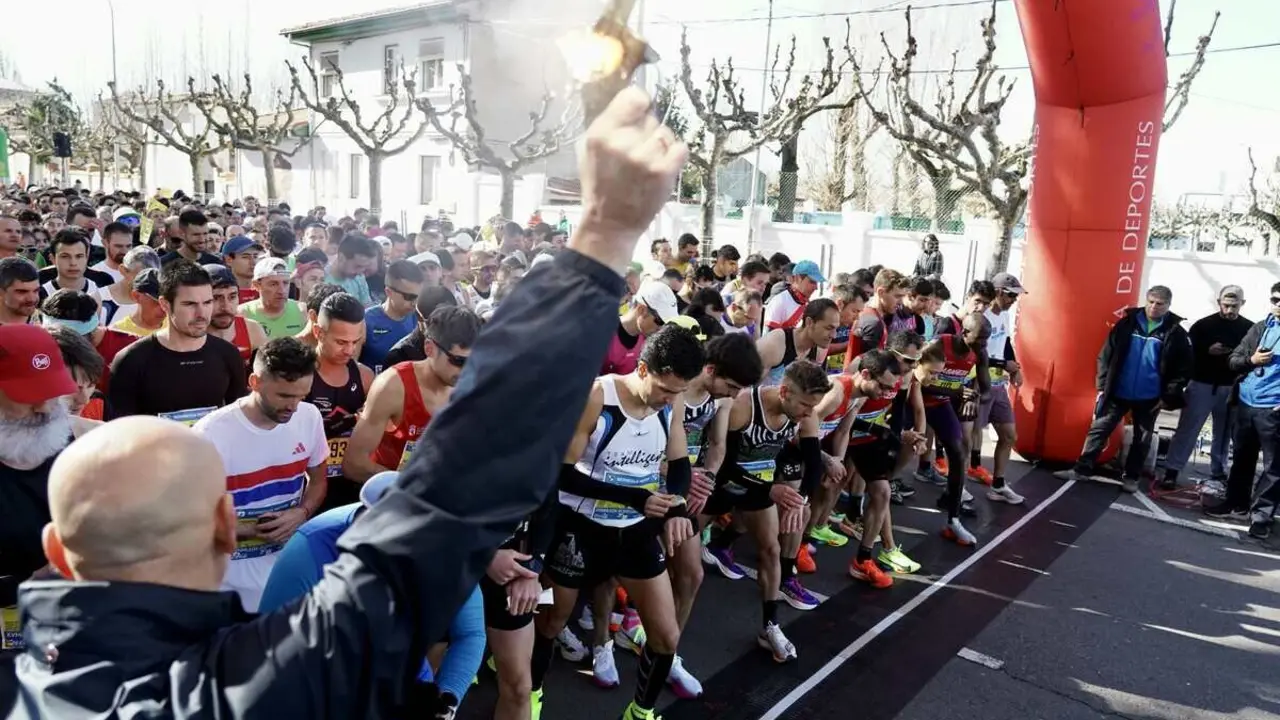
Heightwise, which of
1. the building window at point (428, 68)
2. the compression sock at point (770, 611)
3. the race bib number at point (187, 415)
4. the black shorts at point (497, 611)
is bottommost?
the compression sock at point (770, 611)

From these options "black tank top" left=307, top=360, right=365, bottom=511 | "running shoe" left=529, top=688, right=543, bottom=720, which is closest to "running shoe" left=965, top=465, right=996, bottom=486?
"running shoe" left=529, top=688, right=543, bottom=720

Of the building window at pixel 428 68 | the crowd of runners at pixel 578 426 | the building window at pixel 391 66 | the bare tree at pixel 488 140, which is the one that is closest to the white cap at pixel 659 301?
the crowd of runners at pixel 578 426

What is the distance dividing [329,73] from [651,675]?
2536 centimetres

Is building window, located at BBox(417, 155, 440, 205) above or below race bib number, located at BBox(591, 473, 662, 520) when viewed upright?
above

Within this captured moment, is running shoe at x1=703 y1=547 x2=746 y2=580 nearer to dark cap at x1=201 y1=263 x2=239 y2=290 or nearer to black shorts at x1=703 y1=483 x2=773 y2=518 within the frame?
black shorts at x1=703 y1=483 x2=773 y2=518

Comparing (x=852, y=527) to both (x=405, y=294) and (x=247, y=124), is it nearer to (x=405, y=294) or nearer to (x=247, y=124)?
(x=405, y=294)

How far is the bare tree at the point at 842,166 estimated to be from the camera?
30.1 m

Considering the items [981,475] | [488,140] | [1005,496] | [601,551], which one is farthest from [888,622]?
[488,140]

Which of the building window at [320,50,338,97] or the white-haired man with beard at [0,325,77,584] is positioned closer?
the white-haired man with beard at [0,325,77,584]

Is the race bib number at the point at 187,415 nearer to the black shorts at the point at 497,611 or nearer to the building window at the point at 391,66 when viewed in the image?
the black shorts at the point at 497,611

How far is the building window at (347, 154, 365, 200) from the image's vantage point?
30234mm

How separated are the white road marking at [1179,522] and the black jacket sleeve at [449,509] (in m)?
7.85

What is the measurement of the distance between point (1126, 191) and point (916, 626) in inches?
201

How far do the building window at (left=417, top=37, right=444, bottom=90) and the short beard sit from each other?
14571mm
